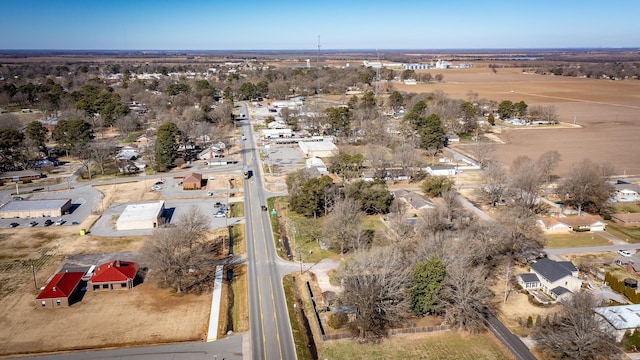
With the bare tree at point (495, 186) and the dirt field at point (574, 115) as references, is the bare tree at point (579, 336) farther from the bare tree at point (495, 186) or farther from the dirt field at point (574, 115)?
the dirt field at point (574, 115)

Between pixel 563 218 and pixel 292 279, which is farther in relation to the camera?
pixel 563 218

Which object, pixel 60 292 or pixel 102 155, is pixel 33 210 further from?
pixel 60 292

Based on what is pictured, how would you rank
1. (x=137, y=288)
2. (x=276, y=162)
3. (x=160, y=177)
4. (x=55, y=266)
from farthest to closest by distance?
(x=276, y=162)
(x=160, y=177)
(x=55, y=266)
(x=137, y=288)

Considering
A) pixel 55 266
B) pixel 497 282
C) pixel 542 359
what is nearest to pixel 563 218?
pixel 497 282

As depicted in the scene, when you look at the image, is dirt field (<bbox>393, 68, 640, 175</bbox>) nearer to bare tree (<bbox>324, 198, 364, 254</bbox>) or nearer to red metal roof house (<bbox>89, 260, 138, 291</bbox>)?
bare tree (<bbox>324, 198, 364, 254</bbox>)

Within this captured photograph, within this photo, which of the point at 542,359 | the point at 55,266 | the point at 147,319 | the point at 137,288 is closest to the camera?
the point at 542,359

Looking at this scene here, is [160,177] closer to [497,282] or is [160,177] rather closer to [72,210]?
[72,210]
